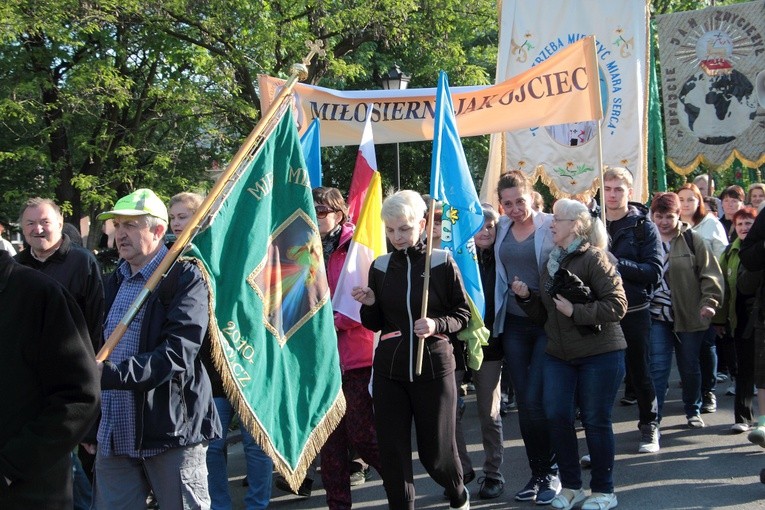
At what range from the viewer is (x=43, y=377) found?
9.30 ft

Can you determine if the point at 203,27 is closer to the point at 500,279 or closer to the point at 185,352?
the point at 500,279

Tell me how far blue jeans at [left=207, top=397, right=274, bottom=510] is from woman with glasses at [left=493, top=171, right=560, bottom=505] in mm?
1592

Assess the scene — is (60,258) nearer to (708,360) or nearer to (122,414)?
(122,414)

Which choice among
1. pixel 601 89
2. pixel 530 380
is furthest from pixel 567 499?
pixel 601 89

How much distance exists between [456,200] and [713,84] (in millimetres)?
8433

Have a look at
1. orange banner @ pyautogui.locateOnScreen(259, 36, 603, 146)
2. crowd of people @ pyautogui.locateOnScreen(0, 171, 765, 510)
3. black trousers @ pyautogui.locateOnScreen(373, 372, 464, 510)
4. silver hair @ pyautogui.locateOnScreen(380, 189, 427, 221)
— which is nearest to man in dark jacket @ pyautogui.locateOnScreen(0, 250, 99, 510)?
crowd of people @ pyautogui.locateOnScreen(0, 171, 765, 510)

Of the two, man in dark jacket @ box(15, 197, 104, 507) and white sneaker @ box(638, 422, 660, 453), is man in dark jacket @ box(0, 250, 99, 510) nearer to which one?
man in dark jacket @ box(15, 197, 104, 507)

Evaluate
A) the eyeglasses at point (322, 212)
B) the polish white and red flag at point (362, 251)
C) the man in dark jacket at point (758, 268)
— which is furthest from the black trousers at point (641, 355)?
the eyeglasses at point (322, 212)

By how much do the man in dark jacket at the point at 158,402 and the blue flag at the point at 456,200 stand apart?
2088 mm

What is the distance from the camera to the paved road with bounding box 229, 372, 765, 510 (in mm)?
5867

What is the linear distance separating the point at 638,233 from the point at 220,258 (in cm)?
350

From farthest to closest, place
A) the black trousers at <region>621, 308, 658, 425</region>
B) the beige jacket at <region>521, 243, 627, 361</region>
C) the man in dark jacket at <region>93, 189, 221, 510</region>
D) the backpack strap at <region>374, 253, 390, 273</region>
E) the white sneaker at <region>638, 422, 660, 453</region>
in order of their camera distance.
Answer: the white sneaker at <region>638, 422, 660, 453</region> → the black trousers at <region>621, 308, 658, 425</region> → the beige jacket at <region>521, 243, 627, 361</region> → the backpack strap at <region>374, 253, 390, 273</region> → the man in dark jacket at <region>93, 189, 221, 510</region>

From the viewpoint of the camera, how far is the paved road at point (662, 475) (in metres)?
5.87

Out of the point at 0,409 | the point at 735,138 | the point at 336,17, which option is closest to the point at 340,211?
the point at 0,409
